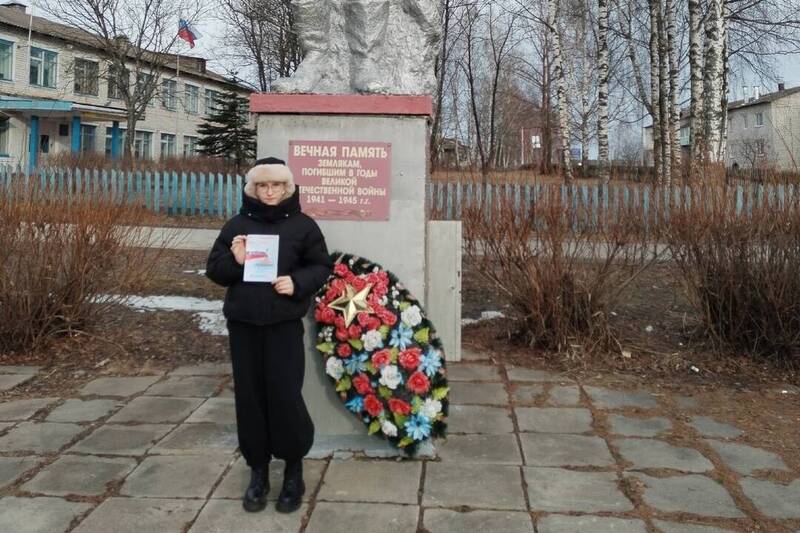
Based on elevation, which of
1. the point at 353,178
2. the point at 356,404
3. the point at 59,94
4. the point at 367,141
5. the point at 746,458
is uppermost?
the point at 59,94

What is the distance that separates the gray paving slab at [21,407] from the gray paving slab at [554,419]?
3117 millimetres

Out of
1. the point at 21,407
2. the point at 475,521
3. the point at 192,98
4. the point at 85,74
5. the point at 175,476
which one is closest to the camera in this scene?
the point at 475,521

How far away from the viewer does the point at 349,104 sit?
3.76 m

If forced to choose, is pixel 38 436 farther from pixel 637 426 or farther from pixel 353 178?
pixel 637 426

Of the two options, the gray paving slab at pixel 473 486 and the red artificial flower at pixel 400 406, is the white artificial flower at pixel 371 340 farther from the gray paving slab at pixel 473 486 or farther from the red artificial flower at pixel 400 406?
the gray paving slab at pixel 473 486

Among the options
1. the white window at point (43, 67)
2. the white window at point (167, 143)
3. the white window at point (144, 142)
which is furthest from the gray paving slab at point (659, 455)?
the white window at point (167, 143)

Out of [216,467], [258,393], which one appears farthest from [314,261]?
[216,467]

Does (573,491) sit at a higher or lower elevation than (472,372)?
lower

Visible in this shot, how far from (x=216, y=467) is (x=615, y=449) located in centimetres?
215

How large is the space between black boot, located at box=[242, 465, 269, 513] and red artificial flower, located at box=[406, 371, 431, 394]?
834 mm

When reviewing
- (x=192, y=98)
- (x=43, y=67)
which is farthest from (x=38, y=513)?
(x=192, y=98)

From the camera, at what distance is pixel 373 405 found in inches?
143

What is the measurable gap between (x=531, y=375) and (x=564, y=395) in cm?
51

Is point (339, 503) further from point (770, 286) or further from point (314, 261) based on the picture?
point (770, 286)
